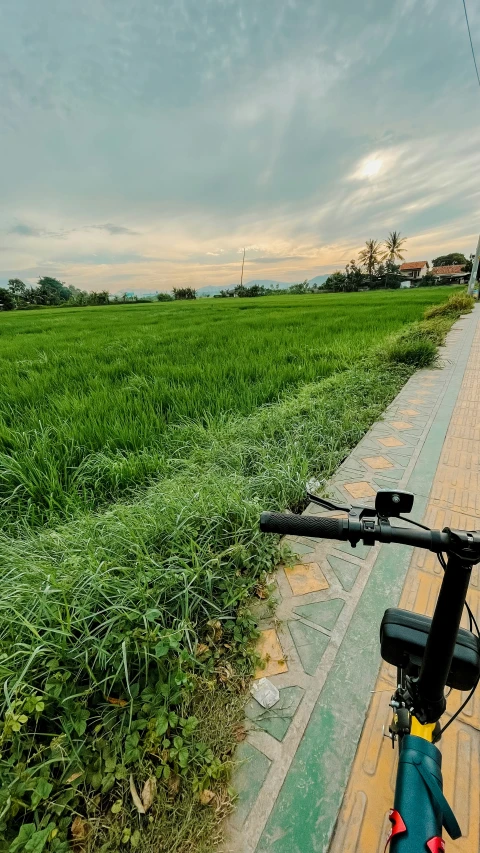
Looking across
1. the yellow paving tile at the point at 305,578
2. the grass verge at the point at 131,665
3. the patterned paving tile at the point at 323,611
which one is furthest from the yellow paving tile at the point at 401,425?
the patterned paving tile at the point at 323,611

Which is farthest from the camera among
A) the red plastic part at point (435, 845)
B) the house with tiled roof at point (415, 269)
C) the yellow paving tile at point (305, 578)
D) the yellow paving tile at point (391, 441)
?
the house with tiled roof at point (415, 269)

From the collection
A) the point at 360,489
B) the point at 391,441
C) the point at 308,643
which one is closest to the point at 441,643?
the point at 308,643

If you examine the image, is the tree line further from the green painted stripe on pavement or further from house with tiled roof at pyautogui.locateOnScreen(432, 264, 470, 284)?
the green painted stripe on pavement

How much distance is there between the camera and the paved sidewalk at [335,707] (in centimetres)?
92

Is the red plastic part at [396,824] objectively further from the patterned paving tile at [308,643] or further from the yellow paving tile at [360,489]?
the yellow paving tile at [360,489]

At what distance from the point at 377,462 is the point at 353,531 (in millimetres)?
2177

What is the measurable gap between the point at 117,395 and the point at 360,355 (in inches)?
146

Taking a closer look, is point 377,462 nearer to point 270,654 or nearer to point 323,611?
point 323,611

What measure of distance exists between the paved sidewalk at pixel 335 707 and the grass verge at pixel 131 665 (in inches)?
4.2

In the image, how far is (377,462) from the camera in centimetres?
262

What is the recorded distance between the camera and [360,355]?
5.26 meters

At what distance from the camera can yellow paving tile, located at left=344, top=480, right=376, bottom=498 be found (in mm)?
2229

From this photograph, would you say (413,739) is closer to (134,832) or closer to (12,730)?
(134,832)

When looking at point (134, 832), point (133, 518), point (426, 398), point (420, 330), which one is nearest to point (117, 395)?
point (133, 518)
